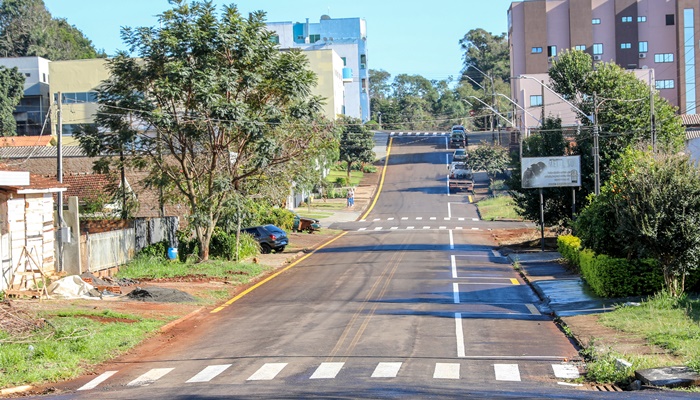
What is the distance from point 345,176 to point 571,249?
6187 cm

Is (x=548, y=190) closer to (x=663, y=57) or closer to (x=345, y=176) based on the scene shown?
(x=345, y=176)

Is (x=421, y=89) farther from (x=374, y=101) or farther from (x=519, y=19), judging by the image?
(x=519, y=19)

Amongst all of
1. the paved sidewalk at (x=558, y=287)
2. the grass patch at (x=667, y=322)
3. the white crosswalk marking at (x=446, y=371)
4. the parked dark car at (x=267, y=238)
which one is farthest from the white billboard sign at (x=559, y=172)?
the white crosswalk marking at (x=446, y=371)

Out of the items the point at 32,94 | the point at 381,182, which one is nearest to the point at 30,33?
the point at 32,94

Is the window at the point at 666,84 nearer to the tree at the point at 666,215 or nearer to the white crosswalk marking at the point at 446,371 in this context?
the tree at the point at 666,215

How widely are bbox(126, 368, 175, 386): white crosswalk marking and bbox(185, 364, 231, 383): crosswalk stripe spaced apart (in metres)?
0.77

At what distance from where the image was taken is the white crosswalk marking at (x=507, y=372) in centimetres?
1454

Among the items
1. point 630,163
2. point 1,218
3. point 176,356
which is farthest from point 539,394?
point 1,218

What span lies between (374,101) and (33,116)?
9689 cm

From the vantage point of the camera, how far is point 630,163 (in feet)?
89.6

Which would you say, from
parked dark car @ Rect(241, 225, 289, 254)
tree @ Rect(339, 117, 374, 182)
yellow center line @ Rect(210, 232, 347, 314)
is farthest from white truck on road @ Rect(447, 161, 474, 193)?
parked dark car @ Rect(241, 225, 289, 254)

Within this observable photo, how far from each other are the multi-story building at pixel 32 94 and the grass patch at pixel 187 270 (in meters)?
59.3

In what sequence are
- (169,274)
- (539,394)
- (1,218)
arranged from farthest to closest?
(169,274)
(1,218)
(539,394)

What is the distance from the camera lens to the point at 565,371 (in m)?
15.5
